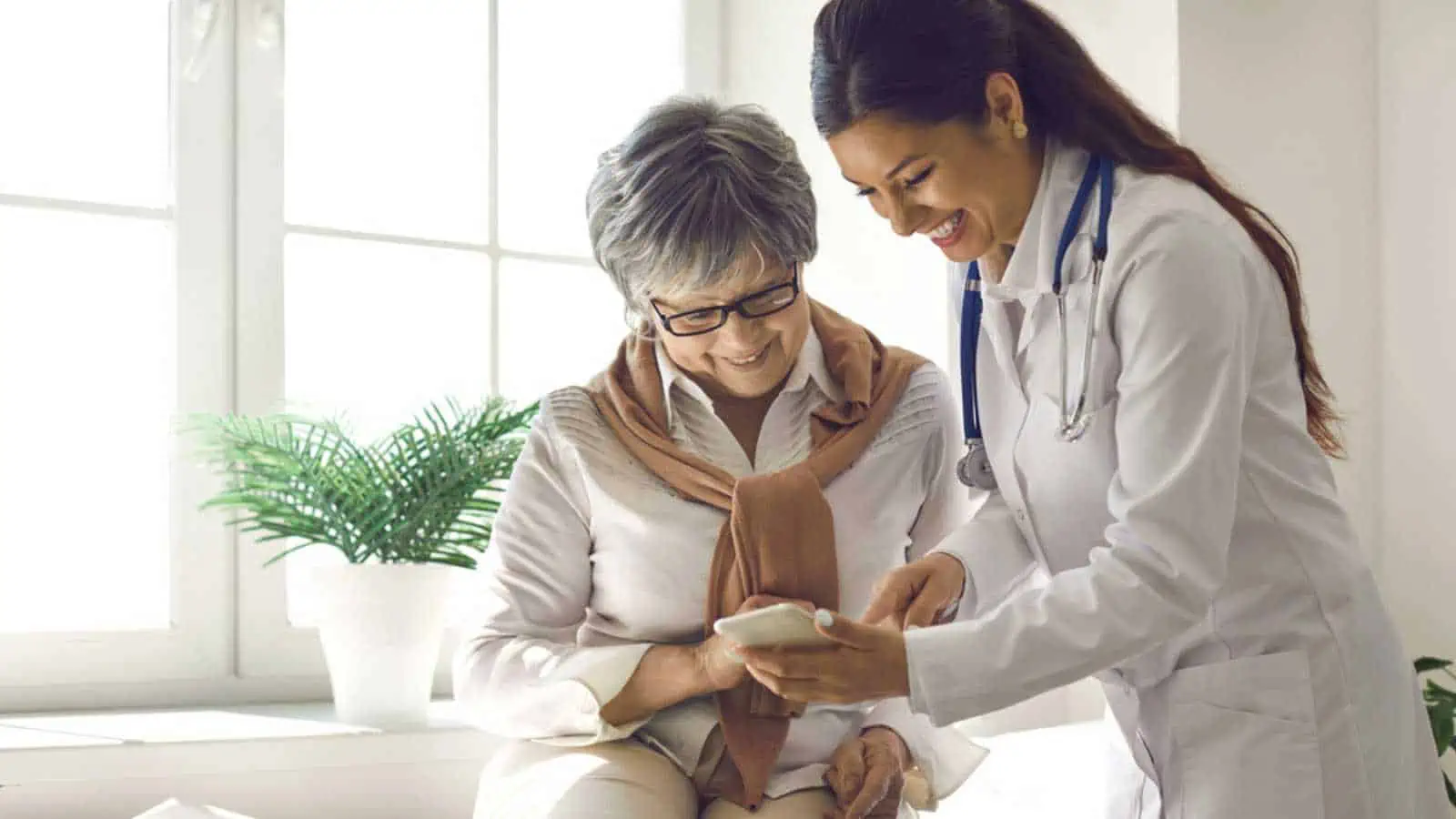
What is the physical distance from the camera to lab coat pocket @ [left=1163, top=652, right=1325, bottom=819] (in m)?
1.40

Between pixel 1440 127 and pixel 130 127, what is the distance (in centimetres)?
209

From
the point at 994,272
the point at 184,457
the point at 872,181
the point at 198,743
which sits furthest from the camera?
the point at 184,457

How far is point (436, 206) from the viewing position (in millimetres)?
2738

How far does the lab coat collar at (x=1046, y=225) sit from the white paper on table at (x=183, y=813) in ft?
3.76

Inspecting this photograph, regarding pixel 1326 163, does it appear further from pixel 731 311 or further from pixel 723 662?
pixel 723 662

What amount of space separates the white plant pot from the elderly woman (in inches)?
12.9

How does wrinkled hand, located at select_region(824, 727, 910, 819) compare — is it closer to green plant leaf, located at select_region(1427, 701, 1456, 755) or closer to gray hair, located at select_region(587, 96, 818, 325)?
gray hair, located at select_region(587, 96, 818, 325)

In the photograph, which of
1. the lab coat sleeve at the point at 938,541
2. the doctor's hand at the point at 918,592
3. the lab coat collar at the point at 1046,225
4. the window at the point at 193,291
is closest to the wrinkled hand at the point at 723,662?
the doctor's hand at the point at 918,592

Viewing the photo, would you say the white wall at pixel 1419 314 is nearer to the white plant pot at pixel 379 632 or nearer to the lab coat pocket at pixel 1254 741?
the lab coat pocket at pixel 1254 741

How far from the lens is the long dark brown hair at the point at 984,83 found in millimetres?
1461

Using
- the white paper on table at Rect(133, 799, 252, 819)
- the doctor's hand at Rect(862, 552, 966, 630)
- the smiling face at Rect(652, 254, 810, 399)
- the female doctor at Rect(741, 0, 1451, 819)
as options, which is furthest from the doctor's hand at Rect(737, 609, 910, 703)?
the white paper on table at Rect(133, 799, 252, 819)

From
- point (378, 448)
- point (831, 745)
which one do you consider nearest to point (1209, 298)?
point (831, 745)

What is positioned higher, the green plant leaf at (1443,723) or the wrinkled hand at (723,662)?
the wrinkled hand at (723,662)

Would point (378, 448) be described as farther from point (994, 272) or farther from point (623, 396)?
point (994, 272)
